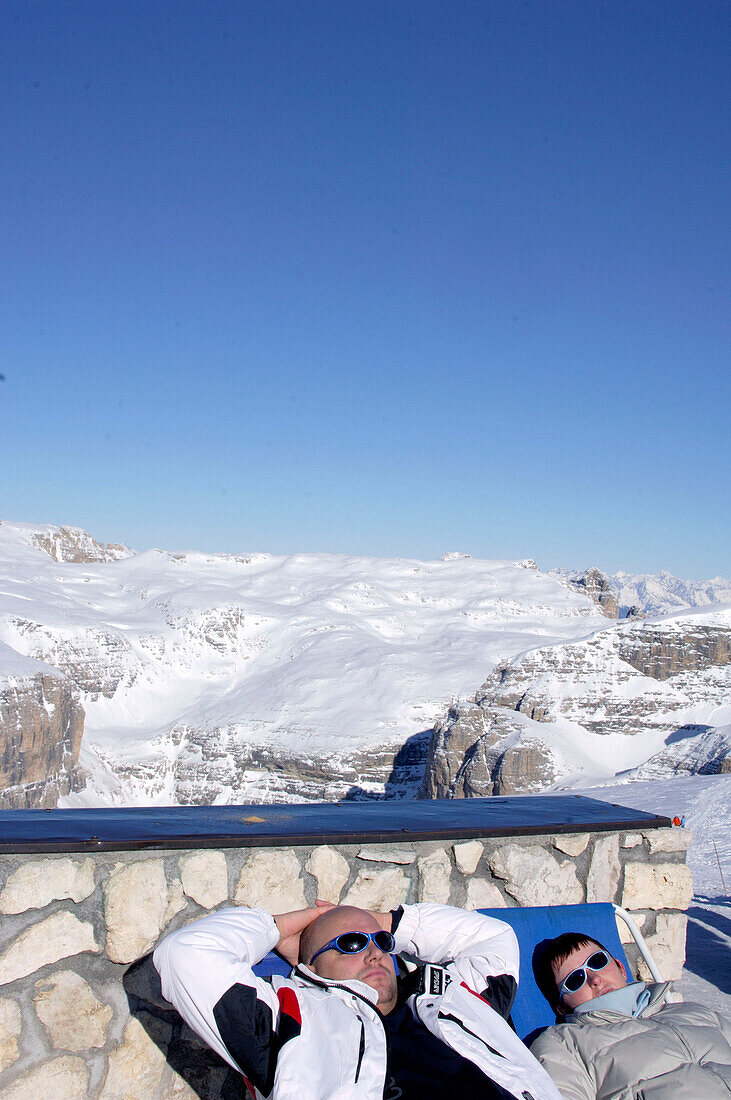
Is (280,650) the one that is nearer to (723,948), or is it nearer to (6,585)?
(6,585)

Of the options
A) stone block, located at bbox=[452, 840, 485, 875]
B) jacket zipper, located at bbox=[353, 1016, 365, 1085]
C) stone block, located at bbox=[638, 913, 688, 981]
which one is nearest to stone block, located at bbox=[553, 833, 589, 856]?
stone block, located at bbox=[452, 840, 485, 875]

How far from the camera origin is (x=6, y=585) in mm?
112750

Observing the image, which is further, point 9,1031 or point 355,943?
point 9,1031

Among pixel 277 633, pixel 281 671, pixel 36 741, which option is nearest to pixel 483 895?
pixel 36 741

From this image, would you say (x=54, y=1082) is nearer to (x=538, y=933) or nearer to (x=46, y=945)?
(x=46, y=945)

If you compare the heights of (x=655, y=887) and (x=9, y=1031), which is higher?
(x=655, y=887)

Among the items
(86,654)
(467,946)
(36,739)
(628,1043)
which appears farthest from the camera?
(86,654)

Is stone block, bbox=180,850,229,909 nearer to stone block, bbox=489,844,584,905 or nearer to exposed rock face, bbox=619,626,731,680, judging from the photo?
stone block, bbox=489,844,584,905

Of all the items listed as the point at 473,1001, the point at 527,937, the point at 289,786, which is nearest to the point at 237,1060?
the point at 473,1001

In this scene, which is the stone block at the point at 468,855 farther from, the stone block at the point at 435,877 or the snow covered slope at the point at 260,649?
the snow covered slope at the point at 260,649

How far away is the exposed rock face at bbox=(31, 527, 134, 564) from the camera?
508 feet

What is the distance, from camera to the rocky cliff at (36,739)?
76562mm

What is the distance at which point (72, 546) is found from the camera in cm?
15988

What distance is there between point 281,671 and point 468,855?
9957 cm
